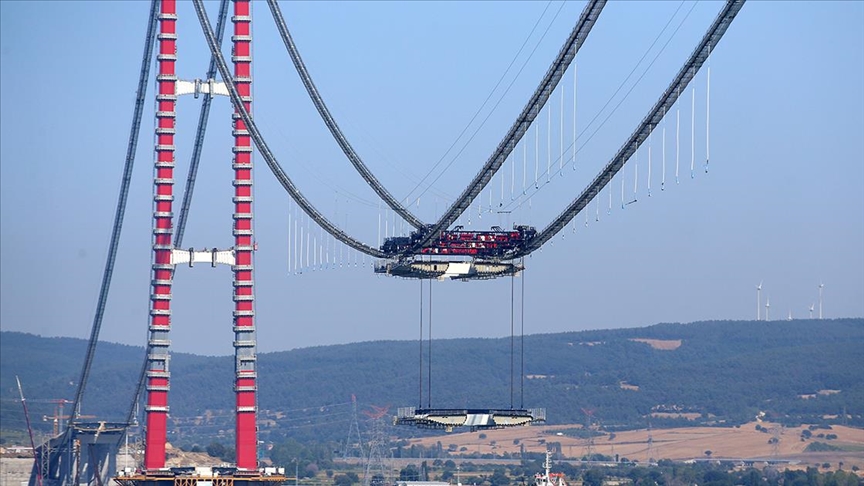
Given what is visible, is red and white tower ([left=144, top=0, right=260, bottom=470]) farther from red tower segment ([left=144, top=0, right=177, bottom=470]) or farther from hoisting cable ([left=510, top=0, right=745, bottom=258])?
hoisting cable ([left=510, top=0, right=745, bottom=258])

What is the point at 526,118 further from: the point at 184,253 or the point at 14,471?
the point at 14,471

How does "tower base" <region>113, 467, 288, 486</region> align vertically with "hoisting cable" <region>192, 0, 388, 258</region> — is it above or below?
below

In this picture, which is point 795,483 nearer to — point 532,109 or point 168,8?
point 168,8

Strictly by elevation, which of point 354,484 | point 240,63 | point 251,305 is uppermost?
point 240,63

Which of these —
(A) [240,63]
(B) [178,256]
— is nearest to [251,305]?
(B) [178,256]

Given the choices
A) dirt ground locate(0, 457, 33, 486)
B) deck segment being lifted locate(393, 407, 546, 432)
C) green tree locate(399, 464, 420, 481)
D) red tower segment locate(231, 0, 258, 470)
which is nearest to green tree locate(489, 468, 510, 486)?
green tree locate(399, 464, 420, 481)
